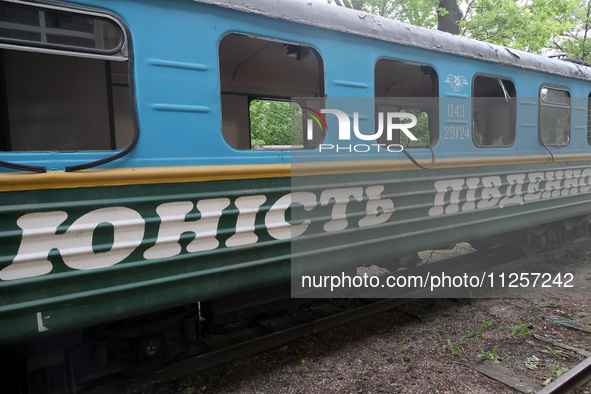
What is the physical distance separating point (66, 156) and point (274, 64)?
3.08 metres

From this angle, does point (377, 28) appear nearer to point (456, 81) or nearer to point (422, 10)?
point (456, 81)

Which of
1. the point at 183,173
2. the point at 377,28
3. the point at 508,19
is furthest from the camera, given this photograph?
the point at 508,19

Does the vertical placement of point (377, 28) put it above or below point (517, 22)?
below

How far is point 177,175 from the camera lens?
103 inches

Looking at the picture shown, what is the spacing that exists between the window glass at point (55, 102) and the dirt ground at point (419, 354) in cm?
226

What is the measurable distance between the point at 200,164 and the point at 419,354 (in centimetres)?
243

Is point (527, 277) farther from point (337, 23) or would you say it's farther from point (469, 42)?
point (337, 23)

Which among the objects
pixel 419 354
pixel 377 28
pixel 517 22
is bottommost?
pixel 419 354

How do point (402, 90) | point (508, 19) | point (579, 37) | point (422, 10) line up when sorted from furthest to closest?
point (579, 37)
point (422, 10)
point (508, 19)
point (402, 90)

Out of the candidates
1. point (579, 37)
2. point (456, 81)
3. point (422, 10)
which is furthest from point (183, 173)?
point (579, 37)

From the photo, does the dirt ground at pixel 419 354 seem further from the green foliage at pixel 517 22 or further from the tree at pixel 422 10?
the green foliage at pixel 517 22

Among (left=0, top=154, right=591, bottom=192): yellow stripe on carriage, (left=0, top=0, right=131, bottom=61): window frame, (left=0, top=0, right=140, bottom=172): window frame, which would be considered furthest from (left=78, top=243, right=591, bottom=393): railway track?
(left=0, top=0, right=131, bottom=61): window frame

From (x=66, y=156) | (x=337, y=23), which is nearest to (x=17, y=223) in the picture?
(x=66, y=156)

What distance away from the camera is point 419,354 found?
3523mm
